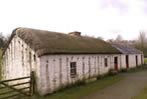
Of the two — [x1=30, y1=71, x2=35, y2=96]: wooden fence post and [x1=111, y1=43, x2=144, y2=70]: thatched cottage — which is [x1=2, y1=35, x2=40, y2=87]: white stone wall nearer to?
[x1=30, y1=71, x2=35, y2=96]: wooden fence post

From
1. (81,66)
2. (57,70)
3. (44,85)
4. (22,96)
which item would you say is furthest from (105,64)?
(22,96)

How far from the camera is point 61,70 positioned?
10.1 m

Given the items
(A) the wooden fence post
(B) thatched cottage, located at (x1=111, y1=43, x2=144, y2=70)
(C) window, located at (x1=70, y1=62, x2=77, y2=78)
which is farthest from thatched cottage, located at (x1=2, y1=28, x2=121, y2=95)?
(B) thatched cottage, located at (x1=111, y1=43, x2=144, y2=70)

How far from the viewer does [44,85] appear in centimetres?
877

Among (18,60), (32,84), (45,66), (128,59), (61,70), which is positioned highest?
(18,60)

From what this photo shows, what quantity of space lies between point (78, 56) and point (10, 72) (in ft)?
21.3

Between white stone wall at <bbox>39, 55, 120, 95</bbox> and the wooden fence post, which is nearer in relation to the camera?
the wooden fence post

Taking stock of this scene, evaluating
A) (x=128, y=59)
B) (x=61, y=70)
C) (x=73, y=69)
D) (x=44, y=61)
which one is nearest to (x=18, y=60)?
(x=44, y=61)

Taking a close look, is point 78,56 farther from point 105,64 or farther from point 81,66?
point 105,64

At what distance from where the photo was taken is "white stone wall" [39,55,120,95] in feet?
29.1

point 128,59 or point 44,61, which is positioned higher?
point 44,61

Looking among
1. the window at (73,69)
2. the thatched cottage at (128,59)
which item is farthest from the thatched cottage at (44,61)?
the thatched cottage at (128,59)

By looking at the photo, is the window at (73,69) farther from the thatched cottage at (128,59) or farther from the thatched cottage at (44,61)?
the thatched cottage at (128,59)

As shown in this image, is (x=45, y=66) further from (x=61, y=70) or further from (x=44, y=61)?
(x=61, y=70)
